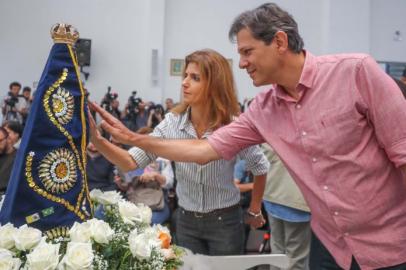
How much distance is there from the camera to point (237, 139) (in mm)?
1438

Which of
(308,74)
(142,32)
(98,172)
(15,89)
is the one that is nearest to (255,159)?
(308,74)

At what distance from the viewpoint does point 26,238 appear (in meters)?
0.85

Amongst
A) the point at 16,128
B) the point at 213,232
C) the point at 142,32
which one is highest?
the point at 142,32

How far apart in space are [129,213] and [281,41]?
2.04 feet

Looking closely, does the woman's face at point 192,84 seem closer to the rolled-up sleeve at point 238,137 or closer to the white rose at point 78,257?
the rolled-up sleeve at point 238,137

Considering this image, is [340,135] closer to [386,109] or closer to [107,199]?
[386,109]

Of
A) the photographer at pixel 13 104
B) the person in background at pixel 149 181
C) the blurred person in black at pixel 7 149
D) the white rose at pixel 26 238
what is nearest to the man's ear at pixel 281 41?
the white rose at pixel 26 238

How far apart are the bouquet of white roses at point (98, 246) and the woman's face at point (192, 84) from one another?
682 millimetres

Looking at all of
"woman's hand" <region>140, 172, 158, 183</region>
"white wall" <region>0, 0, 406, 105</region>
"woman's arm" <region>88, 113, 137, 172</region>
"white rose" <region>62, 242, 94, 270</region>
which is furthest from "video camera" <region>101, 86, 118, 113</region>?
"white rose" <region>62, 242, 94, 270</region>

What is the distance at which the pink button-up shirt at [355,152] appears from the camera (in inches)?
43.2

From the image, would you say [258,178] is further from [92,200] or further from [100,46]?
[100,46]

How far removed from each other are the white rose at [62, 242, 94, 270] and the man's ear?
0.73 meters

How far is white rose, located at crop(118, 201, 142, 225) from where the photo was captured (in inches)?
40.9

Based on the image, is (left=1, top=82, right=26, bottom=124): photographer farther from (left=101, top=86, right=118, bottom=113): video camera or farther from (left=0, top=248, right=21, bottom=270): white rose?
(left=0, top=248, right=21, bottom=270): white rose
